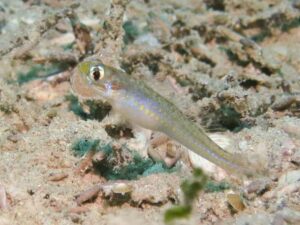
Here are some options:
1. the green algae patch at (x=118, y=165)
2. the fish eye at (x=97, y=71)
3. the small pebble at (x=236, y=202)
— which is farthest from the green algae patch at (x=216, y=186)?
the fish eye at (x=97, y=71)

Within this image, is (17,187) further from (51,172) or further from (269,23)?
(269,23)

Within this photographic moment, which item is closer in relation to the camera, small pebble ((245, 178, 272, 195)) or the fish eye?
the fish eye

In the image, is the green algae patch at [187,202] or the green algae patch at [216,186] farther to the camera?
the green algae patch at [216,186]

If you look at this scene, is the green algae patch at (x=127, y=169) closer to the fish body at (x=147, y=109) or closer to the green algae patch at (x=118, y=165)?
the green algae patch at (x=118, y=165)

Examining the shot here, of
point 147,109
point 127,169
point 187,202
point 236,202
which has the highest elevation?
point 187,202

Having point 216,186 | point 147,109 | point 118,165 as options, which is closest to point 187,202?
point 147,109

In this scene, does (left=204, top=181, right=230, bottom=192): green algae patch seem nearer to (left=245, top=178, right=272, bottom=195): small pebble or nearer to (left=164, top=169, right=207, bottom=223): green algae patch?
(left=245, top=178, right=272, bottom=195): small pebble

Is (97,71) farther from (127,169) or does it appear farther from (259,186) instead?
(259,186)

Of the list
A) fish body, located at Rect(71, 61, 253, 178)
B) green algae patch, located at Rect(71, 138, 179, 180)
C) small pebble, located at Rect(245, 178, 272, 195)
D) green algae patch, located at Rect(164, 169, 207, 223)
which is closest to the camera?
green algae patch, located at Rect(164, 169, 207, 223)

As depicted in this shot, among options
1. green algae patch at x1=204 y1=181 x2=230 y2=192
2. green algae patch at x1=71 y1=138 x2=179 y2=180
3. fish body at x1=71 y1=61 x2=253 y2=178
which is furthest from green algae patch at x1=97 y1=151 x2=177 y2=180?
fish body at x1=71 y1=61 x2=253 y2=178
